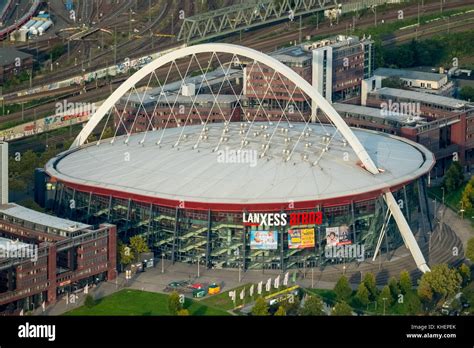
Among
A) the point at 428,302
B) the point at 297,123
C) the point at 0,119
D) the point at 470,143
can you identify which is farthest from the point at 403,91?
the point at 428,302

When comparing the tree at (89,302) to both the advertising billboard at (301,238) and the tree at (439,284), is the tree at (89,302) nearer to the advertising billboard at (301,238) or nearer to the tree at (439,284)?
the advertising billboard at (301,238)

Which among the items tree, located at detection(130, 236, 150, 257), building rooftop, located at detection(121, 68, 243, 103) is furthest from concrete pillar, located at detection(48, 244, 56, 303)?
building rooftop, located at detection(121, 68, 243, 103)

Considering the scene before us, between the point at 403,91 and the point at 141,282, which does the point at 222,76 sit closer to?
the point at 403,91

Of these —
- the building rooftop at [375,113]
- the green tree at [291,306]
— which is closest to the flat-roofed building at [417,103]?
the building rooftop at [375,113]

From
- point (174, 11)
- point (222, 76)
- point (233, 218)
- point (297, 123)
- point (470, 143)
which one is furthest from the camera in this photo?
point (174, 11)

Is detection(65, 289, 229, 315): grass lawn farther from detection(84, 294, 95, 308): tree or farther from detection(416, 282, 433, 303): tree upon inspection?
detection(416, 282, 433, 303): tree

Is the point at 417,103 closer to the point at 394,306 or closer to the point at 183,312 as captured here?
the point at 394,306
